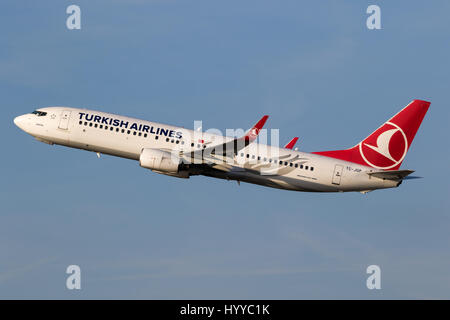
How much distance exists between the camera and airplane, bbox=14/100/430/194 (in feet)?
214

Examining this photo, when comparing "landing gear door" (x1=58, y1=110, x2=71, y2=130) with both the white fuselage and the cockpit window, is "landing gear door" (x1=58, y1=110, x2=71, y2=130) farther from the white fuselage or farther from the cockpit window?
the cockpit window

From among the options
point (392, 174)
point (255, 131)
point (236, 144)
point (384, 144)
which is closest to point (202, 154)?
point (236, 144)

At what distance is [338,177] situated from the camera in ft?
221

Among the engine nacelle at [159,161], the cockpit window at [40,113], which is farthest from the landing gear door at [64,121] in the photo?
the engine nacelle at [159,161]

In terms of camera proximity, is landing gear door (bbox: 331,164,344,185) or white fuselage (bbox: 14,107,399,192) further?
landing gear door (bbox: 331,164,344,185)

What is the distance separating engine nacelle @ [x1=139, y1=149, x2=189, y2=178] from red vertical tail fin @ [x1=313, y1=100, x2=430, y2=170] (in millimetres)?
13866

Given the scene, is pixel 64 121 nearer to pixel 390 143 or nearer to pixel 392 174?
pixel 392 174

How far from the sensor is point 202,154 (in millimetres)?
65312

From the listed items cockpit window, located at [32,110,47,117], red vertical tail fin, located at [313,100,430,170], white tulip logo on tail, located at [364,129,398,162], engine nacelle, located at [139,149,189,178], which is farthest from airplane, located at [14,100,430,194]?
white tulip logo on tail, located at [364,129,398,162]

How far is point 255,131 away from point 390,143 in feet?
48.3

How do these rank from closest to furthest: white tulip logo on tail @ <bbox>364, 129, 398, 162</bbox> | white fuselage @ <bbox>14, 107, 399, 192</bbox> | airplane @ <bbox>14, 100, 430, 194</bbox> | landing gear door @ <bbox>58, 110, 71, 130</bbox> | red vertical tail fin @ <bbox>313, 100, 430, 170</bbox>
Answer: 1. airplane @ <bbox>14, 100, 430, 194</bbox>
2. white fuselage @ <bbox>14, 107, 399, 192</bbox>
3. landing gear door @ <bbox>58, 110, 71, 130</bbox>
4. red vertical tail fin @ <bbox>313, 100, 430, 170</bbox>
5. white tulip logo on tail @ <bbox>364, 129, 398, 162</bbox>

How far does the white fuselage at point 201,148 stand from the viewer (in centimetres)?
6594

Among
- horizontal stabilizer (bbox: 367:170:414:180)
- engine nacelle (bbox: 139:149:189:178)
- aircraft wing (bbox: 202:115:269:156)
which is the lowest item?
horizontal stabilizer (bbox: 367:170:414:180)

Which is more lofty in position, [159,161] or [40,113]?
[40,113]
